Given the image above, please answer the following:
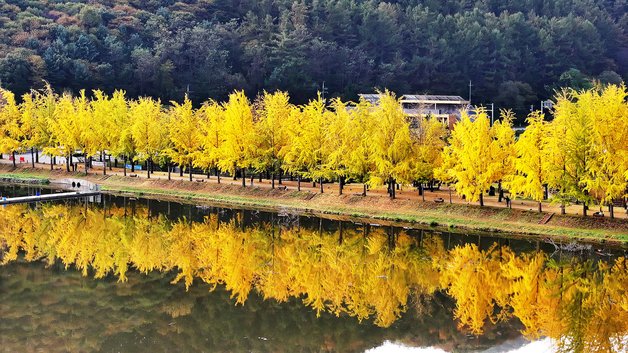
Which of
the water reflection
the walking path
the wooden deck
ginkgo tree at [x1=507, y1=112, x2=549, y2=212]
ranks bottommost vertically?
the water reflection

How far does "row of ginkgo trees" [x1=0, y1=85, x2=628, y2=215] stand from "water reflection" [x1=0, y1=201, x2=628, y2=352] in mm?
5631

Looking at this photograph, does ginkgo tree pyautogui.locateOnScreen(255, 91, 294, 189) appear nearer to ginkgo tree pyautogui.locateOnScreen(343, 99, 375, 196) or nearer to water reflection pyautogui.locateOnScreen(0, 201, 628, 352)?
ginkgo tree pyautogui.locateOnScreen(343, 99, 375, 196)

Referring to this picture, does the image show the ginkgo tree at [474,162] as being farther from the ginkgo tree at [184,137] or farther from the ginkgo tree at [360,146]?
Result: the ginkgo tree at [184,137]

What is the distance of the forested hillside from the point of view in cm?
10019

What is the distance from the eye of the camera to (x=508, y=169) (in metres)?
46.3

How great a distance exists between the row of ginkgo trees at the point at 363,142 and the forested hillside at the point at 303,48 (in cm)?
2813

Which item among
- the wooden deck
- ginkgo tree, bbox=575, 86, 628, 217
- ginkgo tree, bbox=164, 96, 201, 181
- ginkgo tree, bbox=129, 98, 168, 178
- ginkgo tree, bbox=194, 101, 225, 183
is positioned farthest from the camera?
ginkgo tree, bbox=129, 98, 168, 178

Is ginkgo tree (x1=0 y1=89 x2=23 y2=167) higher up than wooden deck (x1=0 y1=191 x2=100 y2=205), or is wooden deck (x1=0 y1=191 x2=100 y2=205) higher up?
ginkgo tree (x1=0 y1=89 x2=23 y2=167)

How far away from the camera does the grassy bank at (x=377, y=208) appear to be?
136 feet

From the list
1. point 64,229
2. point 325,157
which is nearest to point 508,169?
point 325,157

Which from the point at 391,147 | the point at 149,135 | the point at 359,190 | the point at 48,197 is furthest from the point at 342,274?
the point at 149,135

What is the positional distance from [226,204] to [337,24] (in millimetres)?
70013

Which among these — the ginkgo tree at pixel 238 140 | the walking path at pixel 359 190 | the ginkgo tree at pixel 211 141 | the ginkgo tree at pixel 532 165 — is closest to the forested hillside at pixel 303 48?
the walking path at pixel 359 190

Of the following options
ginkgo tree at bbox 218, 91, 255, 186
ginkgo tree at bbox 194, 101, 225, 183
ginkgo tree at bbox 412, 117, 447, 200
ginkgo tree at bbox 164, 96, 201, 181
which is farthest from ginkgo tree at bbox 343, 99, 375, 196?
ginkgo tree at bbox 164, 96, 201, 181
